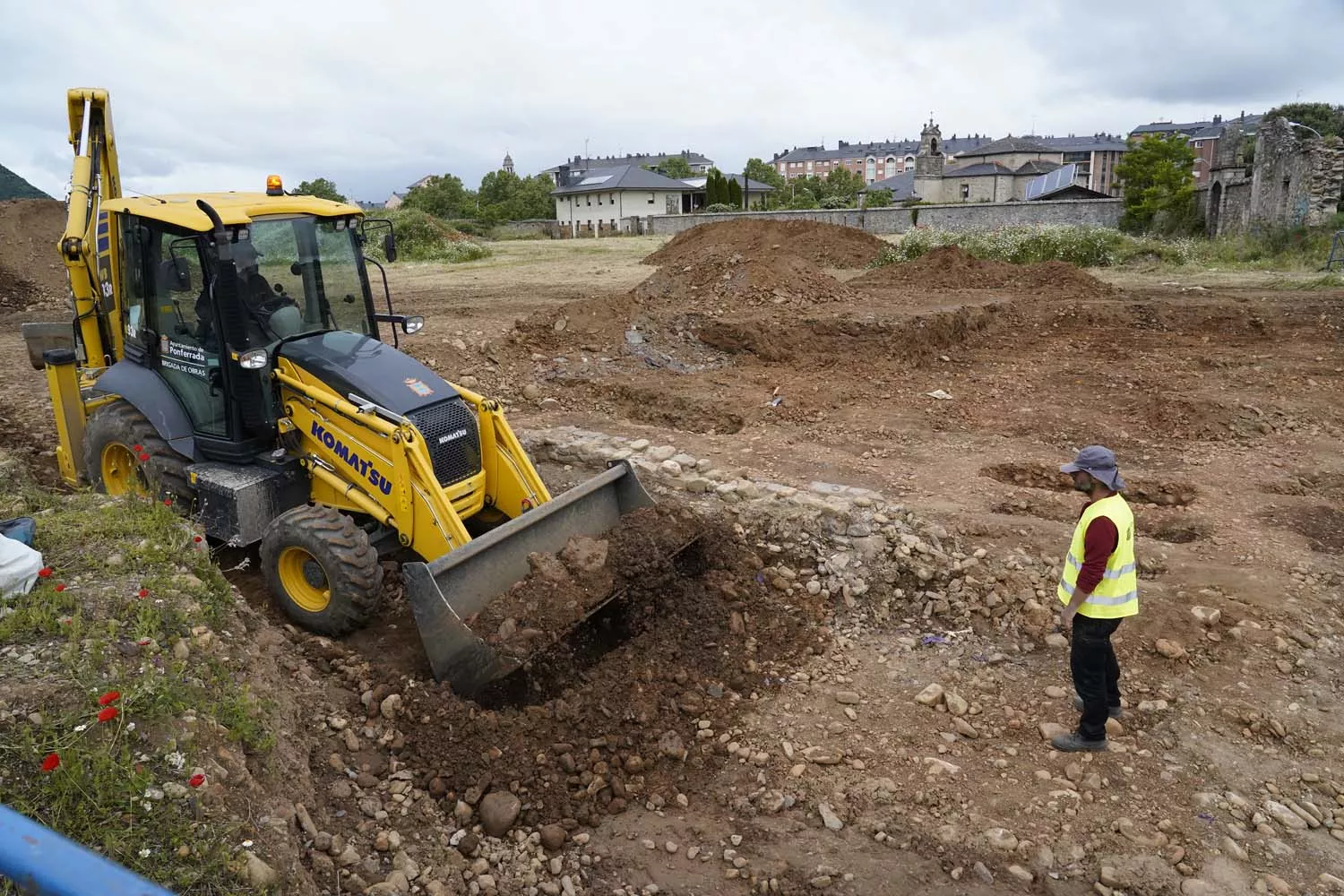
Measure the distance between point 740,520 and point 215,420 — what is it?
12.6ft

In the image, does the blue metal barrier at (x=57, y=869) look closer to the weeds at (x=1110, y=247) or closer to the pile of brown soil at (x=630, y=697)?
the pile of brown soil at (x=630, y=697)

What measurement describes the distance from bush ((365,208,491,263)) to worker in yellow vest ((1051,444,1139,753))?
92.1 feet

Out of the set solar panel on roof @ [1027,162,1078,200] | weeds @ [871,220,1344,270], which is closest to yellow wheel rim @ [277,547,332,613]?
weeds @ [871,220,1344,270]

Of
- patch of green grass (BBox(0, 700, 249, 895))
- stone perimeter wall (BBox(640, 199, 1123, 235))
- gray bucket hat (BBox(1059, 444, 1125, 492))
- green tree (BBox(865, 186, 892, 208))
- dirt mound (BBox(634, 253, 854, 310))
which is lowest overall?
patch of green grass (BBox(0, 700, 249, 895))

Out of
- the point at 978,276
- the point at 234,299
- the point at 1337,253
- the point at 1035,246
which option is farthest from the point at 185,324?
the point at 1337,253

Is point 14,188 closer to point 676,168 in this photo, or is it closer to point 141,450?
point 141,450

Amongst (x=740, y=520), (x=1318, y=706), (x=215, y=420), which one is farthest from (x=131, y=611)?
(x=1318, y=706)

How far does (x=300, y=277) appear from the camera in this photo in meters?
6.20

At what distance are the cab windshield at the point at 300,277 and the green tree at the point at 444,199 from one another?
59798 millimetres

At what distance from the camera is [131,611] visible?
13.6ft

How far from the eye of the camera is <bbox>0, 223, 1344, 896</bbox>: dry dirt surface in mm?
3898

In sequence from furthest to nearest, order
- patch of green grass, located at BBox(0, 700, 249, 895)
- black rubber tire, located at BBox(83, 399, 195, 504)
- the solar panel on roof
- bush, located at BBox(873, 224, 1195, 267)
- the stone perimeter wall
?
the solar panel on roof, the stone perimeter wall, bush, located at BBox(873, 224, 1195, 267), black rubber tire, located at BBox(83, 399, 195, 504), patch of green grass, located at BBox(0, 700, 249, 895)

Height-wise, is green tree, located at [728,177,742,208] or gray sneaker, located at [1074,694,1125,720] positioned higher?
green tree, located at [728,177,742,208]

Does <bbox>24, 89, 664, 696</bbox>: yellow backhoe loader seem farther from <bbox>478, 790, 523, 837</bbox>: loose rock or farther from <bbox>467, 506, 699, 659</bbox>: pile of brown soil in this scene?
<bbox>478, 790, 523, 837</bbox>: loose rock
